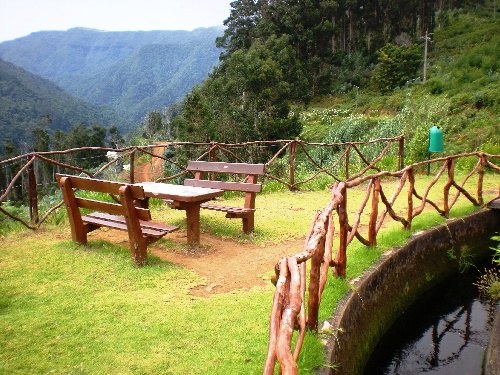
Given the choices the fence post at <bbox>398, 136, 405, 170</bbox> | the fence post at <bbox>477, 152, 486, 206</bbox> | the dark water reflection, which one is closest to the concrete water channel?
the dark water reflection

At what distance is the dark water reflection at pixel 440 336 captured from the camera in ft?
15.5

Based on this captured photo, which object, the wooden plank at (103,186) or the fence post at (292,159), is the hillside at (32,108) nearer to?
the fence post at (292,159)

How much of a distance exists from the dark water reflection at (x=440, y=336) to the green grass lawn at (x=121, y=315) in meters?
0.92

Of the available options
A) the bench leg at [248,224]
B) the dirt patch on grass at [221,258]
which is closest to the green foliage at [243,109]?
the bench leg at [248,224]

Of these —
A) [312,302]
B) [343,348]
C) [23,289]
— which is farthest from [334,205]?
[23,289]

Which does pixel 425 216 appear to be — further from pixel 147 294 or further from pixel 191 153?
pixel 191 153

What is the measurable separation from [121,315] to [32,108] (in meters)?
102

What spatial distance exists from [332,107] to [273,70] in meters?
10.8

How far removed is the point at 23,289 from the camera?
4.53 metres

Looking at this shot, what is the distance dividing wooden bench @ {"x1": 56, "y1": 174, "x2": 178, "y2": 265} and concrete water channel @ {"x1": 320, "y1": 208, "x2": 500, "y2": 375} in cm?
213

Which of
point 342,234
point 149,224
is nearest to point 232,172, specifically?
point 149,224

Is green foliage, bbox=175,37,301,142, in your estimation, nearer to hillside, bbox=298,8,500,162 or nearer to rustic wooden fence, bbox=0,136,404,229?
rustic wooden fence, bbox=0,136,404,229

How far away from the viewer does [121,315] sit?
3941 mm

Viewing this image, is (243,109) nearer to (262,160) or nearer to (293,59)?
(262,160)
